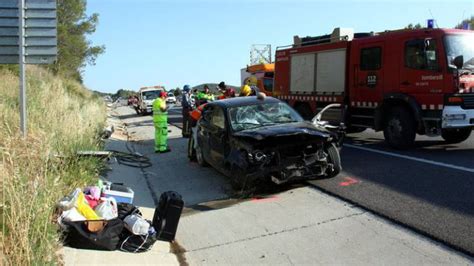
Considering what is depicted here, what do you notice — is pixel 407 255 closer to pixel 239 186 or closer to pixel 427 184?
pixel 427 184

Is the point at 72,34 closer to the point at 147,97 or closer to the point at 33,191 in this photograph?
the point at 147,97

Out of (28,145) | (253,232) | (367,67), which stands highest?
(367,67)

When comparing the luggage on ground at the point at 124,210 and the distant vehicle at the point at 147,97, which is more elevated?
the distant vehicle at the point at 147,97

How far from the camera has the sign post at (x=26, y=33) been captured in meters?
7.48

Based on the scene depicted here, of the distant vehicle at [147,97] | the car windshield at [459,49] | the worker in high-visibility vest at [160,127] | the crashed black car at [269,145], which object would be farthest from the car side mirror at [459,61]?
the distant vehicle at [147,97]

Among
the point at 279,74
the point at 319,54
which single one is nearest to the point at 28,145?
the point at 319,54

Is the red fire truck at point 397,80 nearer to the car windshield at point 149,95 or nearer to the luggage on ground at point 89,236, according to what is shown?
the luggage on ground at point 89,236

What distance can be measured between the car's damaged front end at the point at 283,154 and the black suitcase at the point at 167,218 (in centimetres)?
159

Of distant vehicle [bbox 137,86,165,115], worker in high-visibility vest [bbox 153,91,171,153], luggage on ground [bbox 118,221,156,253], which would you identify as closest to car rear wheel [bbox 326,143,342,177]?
luggage on ground [bbox 118,221,156,253]

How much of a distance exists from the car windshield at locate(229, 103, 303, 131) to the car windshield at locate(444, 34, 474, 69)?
3827 millimetres

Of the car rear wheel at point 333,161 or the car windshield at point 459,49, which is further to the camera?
the car windshield at point 459,49

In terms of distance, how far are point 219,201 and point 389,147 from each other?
5.43m

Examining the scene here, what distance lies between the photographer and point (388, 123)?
37.3 ft

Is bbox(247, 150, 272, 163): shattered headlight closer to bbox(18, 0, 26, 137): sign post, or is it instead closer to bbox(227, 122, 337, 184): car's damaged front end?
bbox(227, 122, 337, 184): car's damaged front end
